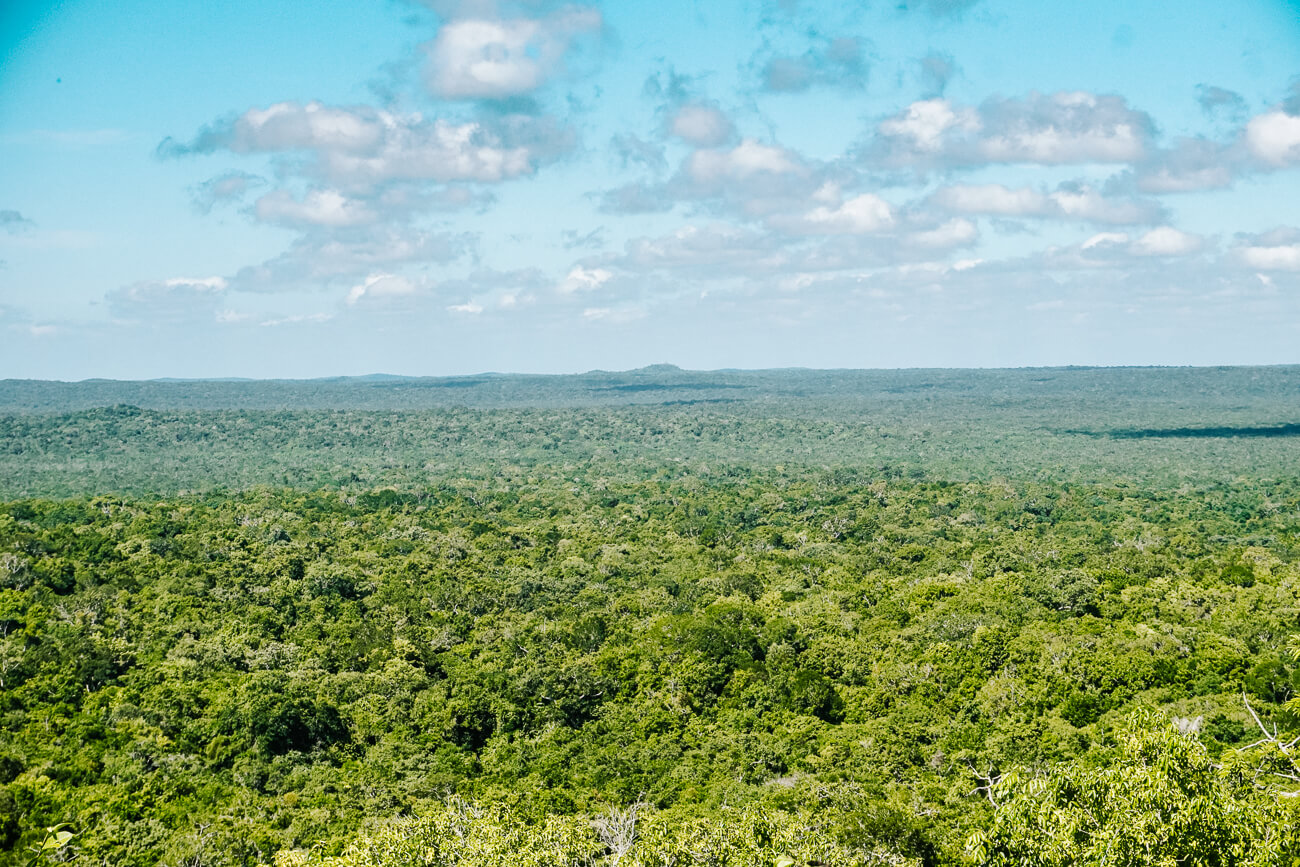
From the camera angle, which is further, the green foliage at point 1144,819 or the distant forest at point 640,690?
the distant forest at point 640,690

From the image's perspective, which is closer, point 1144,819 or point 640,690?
point 1144,819

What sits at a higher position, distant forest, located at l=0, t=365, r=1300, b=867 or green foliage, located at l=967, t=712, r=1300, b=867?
green foliage, located at l=967, t=712, r=1300, b=867

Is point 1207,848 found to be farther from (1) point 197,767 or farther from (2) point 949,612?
(2) point 949,612

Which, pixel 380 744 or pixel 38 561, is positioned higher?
pixel 38 561

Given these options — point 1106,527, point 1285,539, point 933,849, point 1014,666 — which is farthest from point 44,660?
point 1285,539

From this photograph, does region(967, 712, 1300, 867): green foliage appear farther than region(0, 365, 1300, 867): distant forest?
No

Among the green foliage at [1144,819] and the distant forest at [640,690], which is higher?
the green foliage at [1144,819]

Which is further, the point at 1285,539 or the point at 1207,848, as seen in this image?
the point at 1285,539

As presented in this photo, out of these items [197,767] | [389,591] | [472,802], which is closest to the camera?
[472,802]

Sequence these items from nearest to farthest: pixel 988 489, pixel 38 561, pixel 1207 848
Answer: pixel 1207 848, pixel 38 561, pixel 988 489

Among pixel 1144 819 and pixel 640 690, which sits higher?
pixel 1144 819

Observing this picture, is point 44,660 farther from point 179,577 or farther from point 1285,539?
point 1285,539
